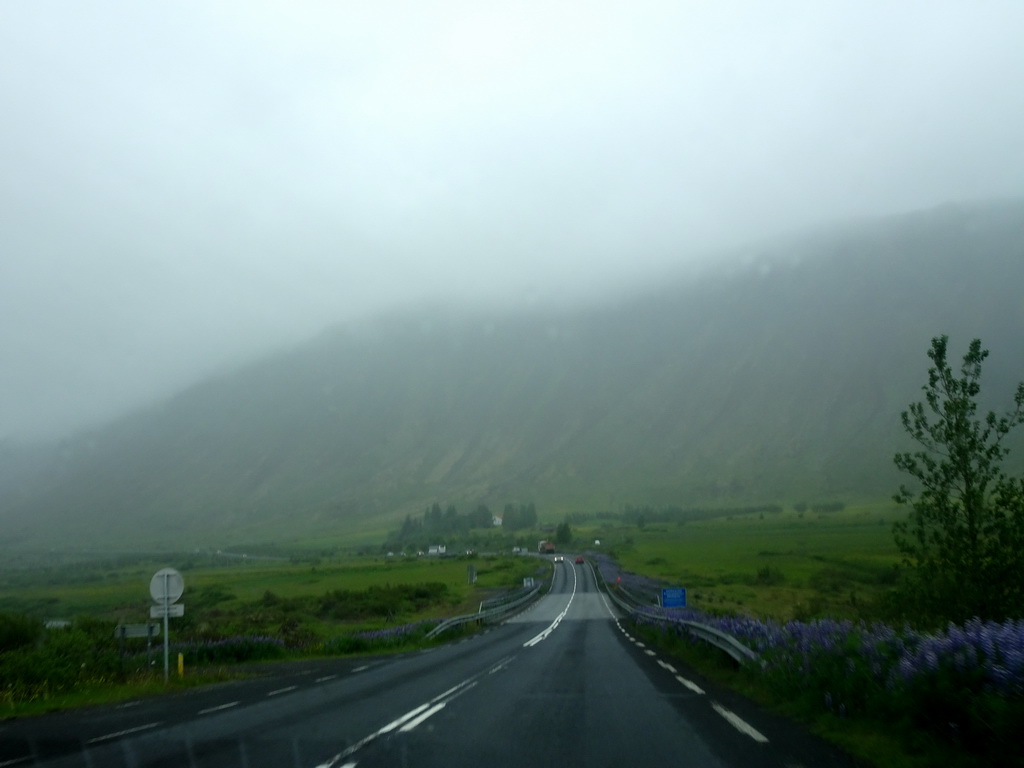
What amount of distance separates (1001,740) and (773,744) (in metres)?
2.73

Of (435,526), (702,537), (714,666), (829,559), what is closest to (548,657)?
(714,666)

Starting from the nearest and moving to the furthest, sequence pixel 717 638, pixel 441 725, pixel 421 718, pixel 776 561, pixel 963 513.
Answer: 1. pixel 441 725
2. pixel 421 718
3. pixel 963 513
4. pixel 717 638
5. pixel 776 561

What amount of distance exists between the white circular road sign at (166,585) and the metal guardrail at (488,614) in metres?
16.2

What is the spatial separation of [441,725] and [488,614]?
36.0 meters

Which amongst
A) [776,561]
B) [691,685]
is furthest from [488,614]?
[776,561]

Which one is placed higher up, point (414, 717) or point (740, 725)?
point (740, 725)

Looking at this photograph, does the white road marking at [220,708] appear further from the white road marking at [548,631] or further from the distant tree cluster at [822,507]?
the distant tree cluster at [822,507]

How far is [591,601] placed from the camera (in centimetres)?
6047

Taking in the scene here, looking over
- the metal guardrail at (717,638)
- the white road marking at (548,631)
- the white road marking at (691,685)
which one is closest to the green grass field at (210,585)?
the white road marking at (548,631)

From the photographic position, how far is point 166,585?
67.6 feet

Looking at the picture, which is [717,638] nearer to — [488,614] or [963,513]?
[963,513]

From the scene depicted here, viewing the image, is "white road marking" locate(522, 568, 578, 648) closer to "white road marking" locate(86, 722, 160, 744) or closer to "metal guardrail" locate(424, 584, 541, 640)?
"metal guardrail" locate(424, 584, 541, 640)

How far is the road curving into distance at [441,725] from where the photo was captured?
9.34m

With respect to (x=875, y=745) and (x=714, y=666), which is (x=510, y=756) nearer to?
(x=875, y=745)
